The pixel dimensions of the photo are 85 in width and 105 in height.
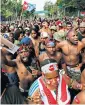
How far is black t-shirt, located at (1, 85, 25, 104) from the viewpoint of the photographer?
3.51m

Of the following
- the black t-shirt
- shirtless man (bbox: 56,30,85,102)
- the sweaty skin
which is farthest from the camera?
the sweaty skin

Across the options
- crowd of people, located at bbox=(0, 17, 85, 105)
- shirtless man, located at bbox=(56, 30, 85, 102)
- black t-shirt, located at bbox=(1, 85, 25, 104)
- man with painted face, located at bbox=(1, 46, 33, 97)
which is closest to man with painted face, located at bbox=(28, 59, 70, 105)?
crowd of people, located at bbox=(0, 17, 85, 105)

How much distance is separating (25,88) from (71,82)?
4.82 feet

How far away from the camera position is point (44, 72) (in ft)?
13.5

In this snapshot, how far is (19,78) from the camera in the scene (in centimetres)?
603

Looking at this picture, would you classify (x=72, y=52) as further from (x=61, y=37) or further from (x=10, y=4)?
(x=10, y=4)

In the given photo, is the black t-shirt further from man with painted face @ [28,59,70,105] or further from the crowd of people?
man with painted face @ [28,59,70,105]

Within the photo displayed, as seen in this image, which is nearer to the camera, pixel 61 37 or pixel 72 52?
pixel 72 52

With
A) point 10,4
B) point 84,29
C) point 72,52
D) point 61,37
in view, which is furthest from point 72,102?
point 10,4

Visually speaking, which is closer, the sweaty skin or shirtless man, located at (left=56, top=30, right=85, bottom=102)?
shirtless man, located at (left=56, top=30, right=85, bottom=102)

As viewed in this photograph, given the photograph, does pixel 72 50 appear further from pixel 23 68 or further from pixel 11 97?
pixel 11 97

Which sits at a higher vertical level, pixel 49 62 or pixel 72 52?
pixel 49 62

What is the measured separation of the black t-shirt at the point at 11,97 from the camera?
3508 millimetres

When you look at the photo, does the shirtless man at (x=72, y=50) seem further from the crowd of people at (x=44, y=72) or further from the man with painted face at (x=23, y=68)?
the man with painted face at (x=23, y=68)
